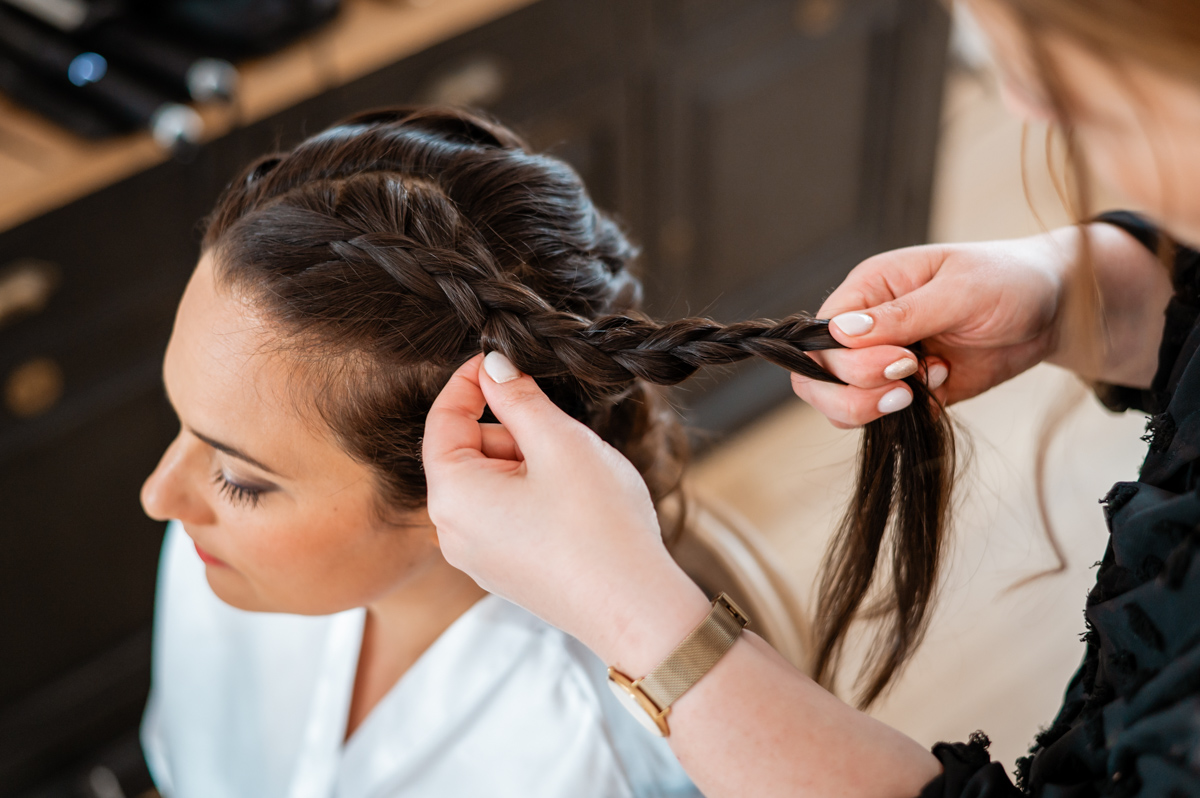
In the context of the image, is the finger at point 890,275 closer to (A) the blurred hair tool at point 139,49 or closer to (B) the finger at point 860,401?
(B) the finger at point 860,401

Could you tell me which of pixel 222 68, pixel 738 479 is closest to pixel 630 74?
pixel 222 68

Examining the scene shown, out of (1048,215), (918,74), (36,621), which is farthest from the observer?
(1048,215)

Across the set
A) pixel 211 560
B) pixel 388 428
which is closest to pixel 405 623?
pixel 211 560

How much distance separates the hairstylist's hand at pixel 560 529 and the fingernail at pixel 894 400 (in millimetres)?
174

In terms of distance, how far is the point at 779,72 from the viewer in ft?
6.53

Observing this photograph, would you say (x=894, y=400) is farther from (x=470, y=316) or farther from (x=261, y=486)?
(x=261, y=486)

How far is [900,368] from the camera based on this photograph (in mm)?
717

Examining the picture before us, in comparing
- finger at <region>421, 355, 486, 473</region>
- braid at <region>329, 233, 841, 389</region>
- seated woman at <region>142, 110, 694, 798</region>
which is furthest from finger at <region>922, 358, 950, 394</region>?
finger at <region>421, 355, 486, 473</region>

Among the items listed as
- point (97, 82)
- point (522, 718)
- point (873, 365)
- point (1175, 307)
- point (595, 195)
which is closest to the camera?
point (873, 365)

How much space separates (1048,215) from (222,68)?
2.16 m

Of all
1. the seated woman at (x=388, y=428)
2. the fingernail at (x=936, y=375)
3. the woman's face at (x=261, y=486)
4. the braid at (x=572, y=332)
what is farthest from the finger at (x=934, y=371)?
the woman's face at (x=261, y=486)

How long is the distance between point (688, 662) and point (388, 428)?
33 centimetres

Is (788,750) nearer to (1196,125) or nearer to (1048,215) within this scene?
(1196,125)

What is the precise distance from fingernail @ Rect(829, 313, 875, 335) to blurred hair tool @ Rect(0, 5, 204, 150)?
1.01m
